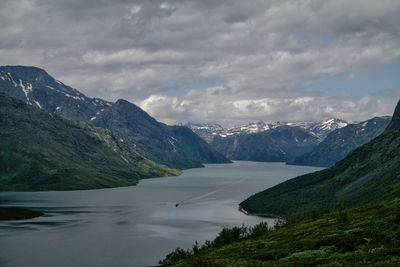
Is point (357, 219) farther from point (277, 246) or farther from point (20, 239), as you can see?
point (20, 239)

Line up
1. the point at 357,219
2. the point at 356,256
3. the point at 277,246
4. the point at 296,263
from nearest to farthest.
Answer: the point at 356,256
the point at 296,263
the point at 277,246
the point at 357,219

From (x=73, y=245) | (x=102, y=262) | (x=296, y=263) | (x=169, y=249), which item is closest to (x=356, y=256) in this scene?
(x=296, y=263)

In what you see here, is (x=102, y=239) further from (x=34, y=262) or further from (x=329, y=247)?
(x=329, y=247)

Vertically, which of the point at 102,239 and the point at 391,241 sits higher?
the point at 391,241

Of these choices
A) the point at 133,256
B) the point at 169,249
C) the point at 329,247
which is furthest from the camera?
the point at 169,249

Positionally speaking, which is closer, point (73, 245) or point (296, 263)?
point (296, 263)

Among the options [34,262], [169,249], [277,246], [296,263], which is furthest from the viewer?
[169,249]

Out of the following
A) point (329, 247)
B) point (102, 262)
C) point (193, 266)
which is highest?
point (329, 247)

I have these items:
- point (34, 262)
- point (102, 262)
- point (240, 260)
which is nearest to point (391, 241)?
point (240, 260)

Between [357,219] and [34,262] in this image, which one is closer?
[357,219]
